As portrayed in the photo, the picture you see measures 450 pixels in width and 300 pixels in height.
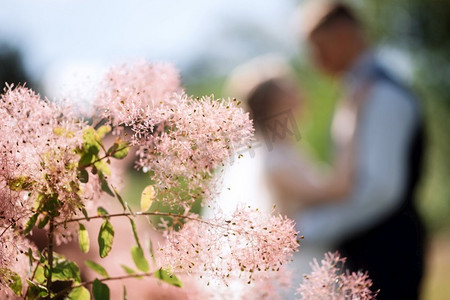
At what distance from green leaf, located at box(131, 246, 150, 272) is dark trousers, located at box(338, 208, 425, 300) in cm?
214

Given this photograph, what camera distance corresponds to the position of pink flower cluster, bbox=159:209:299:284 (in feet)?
2.39

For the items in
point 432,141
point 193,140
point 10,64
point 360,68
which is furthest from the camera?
point 432,141

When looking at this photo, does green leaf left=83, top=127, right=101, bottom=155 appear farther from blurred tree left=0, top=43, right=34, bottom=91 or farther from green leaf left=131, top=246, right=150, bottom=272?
blurred tree left=0, top=43, right=34, bottom=91

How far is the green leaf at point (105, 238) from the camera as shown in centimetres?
82

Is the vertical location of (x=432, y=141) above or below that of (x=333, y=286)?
above

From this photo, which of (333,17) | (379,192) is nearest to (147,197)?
(379,192)

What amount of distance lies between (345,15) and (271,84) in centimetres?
60

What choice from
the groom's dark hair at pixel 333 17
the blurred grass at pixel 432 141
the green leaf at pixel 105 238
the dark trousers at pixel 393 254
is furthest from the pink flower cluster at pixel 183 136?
the blurred grass at pixel 432 141

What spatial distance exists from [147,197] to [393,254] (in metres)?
2.42

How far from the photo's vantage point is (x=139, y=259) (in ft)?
3.00

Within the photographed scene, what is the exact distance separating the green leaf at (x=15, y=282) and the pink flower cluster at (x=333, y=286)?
0.36 meters

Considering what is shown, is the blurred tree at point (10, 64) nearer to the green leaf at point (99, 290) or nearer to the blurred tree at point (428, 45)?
the blurred tree at point (428, 45)

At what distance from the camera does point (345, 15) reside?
11.5 ft

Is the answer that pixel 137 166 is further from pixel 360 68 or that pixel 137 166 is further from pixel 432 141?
pixel 432 141
